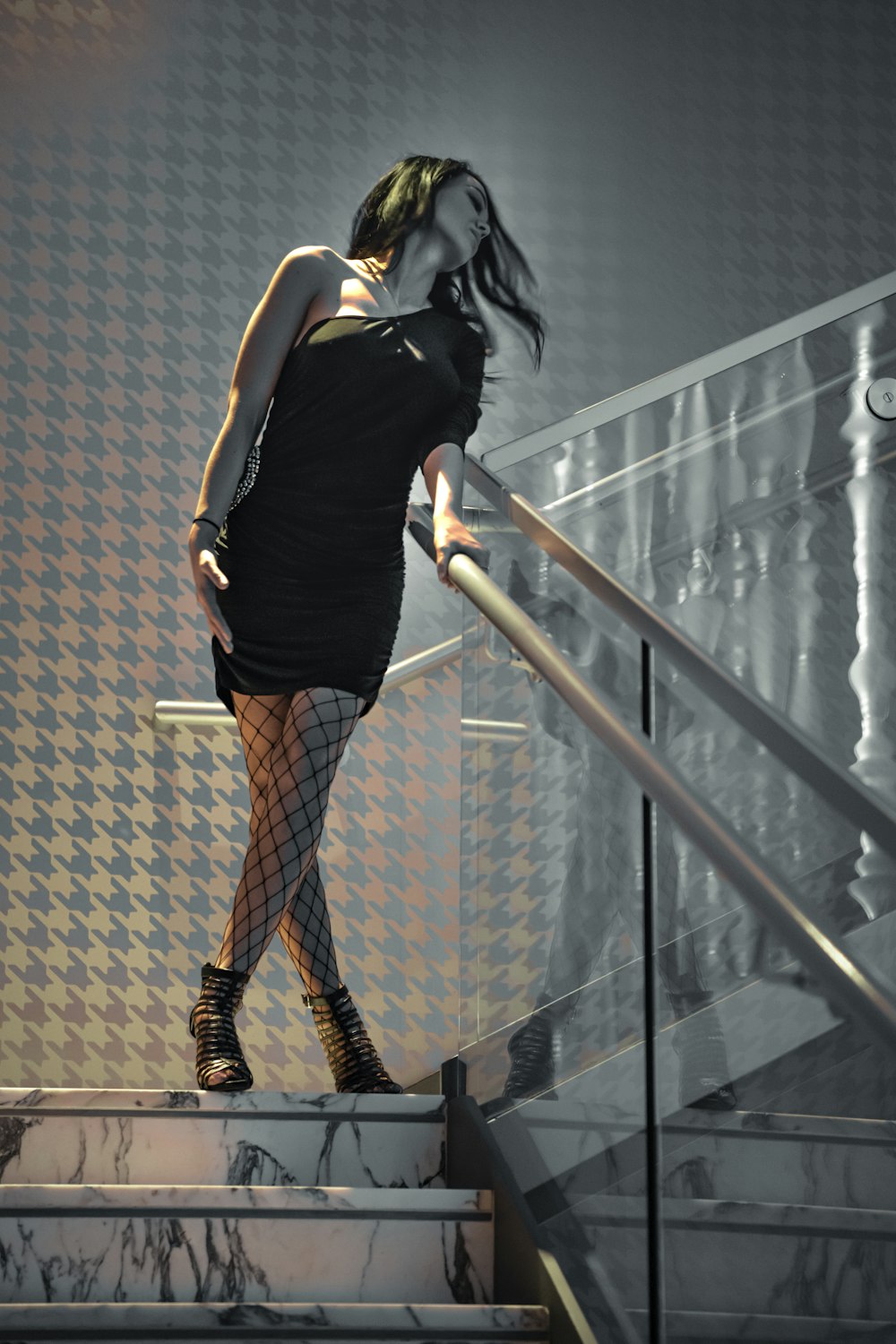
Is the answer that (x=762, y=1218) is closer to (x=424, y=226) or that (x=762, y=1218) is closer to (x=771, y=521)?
(x=771, y=521)

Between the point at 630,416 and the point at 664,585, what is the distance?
33 centimetres

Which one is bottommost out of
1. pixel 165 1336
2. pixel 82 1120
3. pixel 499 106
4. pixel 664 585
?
pixel 165 1336

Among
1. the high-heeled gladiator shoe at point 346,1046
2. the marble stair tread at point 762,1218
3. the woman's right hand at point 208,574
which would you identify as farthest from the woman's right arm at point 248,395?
the marble stair tread at point 762,1218

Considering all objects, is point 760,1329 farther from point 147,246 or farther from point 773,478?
point 147,246

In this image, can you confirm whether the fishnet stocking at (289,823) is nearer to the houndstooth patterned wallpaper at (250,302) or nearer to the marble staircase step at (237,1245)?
the marble staircase step at (237,1245)

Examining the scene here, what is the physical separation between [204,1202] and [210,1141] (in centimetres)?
20

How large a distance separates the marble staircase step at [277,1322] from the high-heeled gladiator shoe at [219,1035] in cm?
56

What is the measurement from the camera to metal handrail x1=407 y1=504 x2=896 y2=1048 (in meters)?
1.11

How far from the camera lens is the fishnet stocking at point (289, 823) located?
2.45 m

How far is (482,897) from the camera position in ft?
7.58

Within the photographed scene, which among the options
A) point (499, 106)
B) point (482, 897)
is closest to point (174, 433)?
point (499, 106)

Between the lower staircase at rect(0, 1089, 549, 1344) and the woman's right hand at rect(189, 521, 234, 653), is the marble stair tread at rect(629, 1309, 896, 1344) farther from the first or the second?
the woman's right hand at rect(189, 521, 234, 653)

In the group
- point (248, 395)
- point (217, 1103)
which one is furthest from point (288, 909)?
point (248, 395)

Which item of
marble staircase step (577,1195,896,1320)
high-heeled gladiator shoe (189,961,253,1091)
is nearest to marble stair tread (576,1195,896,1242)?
marble staircase step (577,1195,896,1320)
